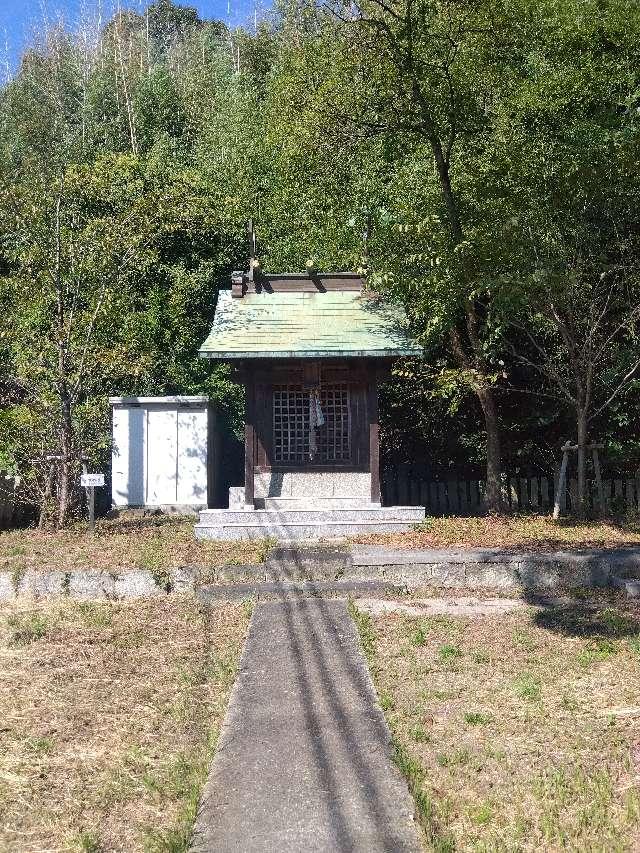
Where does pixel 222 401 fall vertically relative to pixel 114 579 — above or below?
above

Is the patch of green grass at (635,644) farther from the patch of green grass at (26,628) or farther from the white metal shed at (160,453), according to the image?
the white metal shed at (160,453)

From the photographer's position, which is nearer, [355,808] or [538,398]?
[355,808]

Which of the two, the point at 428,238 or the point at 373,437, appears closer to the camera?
the point at 428,238

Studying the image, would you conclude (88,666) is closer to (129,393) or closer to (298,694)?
(298,694)

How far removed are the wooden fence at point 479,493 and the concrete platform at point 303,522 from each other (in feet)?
14.6

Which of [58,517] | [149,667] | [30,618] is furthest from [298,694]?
[58,517]

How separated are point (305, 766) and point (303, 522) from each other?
879 centimetres

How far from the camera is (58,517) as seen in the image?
13.8 meters

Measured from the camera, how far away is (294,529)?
1305 centimetres

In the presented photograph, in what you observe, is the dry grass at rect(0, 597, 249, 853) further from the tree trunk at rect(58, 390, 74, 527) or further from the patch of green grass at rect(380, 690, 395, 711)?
the tree trunk at rect(58, 390, 74, 527)

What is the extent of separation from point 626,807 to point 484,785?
0.72 metres

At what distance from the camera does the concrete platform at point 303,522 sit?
1298cm

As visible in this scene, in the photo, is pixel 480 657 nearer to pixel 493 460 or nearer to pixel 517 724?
pixel 517 724

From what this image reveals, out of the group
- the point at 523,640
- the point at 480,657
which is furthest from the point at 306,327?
the point at 480,657
